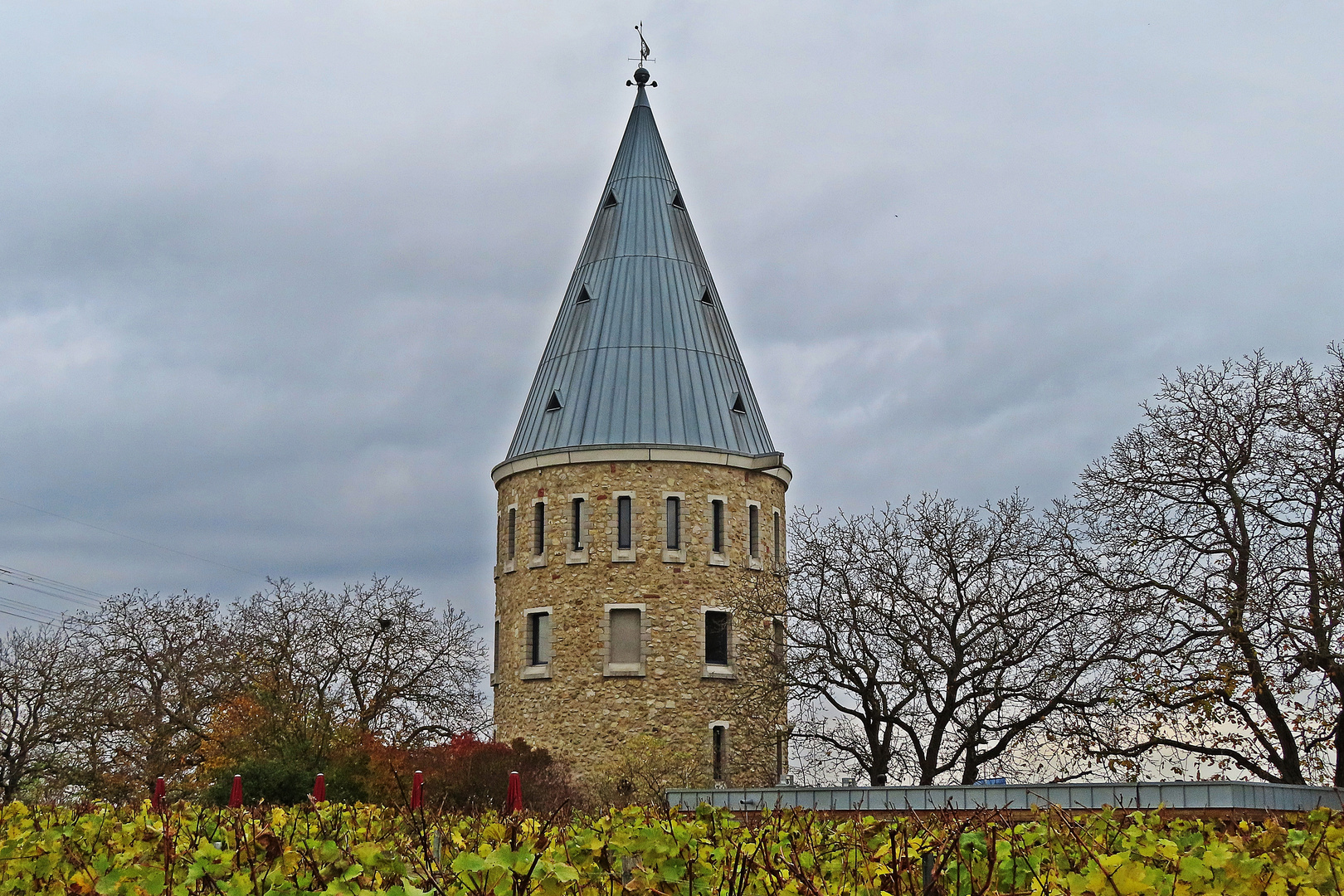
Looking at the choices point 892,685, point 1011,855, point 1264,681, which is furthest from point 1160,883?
point 892,685

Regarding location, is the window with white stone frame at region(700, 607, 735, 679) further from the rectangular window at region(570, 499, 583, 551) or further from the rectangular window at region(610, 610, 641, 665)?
the rectangular window at region(570, 499, 583, 551)

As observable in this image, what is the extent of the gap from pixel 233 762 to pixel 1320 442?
2306 centimetres

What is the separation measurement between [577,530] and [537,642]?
10.6 feet

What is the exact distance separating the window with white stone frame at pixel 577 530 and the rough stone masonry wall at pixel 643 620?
5 centimetres

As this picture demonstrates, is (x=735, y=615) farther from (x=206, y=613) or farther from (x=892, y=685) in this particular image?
(x=206, y=613)

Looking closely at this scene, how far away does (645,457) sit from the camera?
129ft

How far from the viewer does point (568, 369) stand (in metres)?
41.7

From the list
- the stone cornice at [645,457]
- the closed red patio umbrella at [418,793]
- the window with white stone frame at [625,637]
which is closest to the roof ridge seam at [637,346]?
the stone cornice at [645,457]

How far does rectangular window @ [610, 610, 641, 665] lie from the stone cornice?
4098 mm

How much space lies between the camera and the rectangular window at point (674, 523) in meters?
39.4

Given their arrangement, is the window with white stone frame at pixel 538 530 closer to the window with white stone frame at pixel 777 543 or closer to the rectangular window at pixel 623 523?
the rectangular window at pixel 623 523

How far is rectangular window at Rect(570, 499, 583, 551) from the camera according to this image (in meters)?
39.6

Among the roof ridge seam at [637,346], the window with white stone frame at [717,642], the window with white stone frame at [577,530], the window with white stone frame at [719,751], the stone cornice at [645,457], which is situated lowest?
the window with white stone frame at [719,751]

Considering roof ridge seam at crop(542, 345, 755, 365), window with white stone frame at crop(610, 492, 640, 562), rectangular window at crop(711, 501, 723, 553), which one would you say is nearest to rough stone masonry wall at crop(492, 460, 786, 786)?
window with white stone frame at crop(610, 492, 640, 562)
